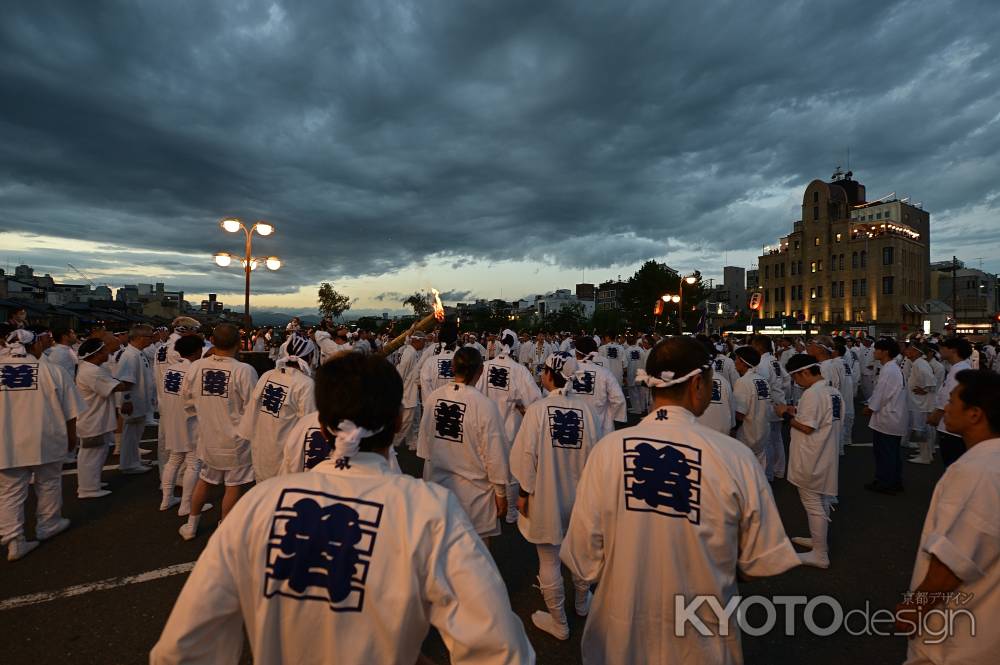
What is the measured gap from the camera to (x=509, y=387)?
23.4ft

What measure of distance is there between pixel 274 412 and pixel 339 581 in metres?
3.92

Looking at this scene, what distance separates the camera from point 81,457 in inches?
271

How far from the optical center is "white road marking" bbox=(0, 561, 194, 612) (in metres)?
4.27

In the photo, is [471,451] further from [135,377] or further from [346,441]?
[135,377]

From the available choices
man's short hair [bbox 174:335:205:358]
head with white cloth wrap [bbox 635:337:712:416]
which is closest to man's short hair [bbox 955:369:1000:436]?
head with white cloth wrap [bbox 635:337:712:416]

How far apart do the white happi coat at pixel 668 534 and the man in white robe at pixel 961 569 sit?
72 cm

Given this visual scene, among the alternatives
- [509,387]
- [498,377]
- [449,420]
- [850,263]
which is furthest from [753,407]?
[850,263]

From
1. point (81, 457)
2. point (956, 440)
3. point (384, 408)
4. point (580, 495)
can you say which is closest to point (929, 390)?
point (956, 440)

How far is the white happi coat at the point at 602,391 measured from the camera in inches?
241

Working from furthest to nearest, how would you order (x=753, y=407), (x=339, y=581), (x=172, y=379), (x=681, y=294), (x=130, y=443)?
(x=681, y=294), (x=130, y=443), (x=753, y=407), (x=172, y=379), (x=339, y=581)

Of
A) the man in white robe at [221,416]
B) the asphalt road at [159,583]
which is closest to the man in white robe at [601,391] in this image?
the asphalt road at [159,583]

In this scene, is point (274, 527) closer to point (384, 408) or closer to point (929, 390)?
point (384, 408)

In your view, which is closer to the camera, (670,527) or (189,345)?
(670,527)

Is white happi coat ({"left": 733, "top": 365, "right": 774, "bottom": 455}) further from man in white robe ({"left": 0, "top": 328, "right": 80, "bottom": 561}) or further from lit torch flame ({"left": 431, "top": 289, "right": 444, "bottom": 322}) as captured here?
man in white robe ({"left": 0, "top": 328, "right": 80, "bottom": 561})
